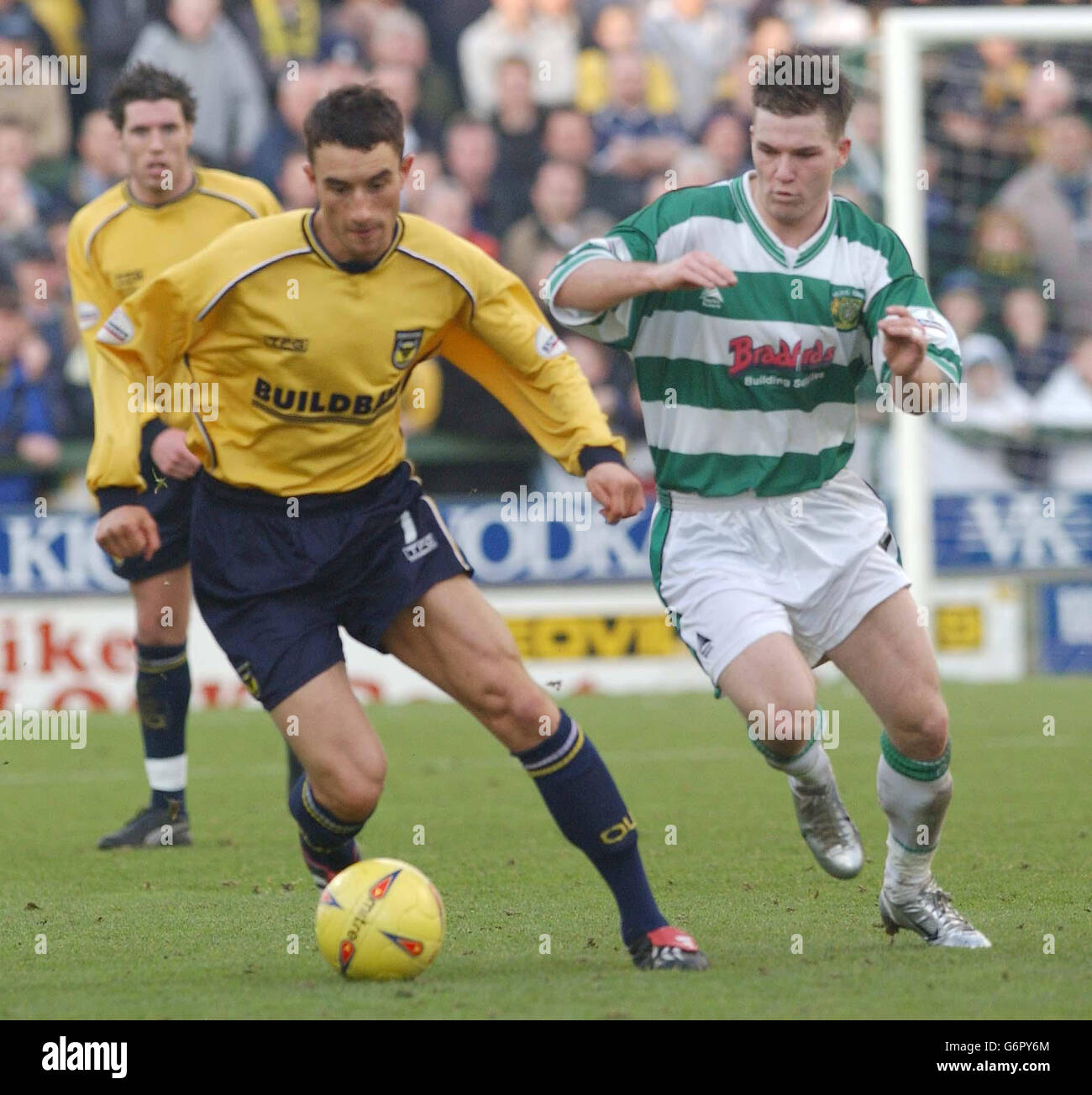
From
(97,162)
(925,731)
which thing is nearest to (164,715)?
(925,731)

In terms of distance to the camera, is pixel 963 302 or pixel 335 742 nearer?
pixel 335 742

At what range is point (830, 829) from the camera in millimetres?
5531

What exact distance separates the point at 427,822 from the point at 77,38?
28.6ft

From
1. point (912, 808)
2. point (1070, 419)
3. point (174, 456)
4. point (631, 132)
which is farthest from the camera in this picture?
point (631, 132)

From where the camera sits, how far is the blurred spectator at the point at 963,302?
15438mm

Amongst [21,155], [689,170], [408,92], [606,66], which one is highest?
[606,66]

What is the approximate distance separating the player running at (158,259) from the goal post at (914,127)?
6.31 m

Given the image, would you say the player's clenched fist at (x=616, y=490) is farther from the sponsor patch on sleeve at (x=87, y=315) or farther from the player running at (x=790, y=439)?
the sponsor patch on sleeve at (x=87, y=315)

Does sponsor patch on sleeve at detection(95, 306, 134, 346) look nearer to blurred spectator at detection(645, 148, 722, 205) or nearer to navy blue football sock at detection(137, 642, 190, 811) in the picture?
navy blue football sock at detection(137, 642, 190, 811)

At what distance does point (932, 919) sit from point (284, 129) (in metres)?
10.7

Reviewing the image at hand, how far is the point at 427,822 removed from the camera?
27.6 ft

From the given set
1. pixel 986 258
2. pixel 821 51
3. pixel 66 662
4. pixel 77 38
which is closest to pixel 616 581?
pixel 66 662

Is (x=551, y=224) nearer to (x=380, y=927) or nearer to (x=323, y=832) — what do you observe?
(x=323, y=832)

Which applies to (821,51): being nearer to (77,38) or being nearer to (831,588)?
(831,588)
